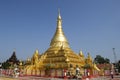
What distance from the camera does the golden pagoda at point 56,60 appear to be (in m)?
35.0

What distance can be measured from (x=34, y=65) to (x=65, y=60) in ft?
23.0

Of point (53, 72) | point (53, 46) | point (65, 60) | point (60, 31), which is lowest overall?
point (53, 72)

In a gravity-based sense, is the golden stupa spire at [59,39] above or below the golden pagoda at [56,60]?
above

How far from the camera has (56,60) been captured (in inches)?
1462

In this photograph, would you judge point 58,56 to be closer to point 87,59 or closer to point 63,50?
point 63,50

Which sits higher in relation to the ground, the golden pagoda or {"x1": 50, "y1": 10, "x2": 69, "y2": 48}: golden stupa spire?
{"x1": 50, "y1": 10, "x2": 69, "y2": 48}: golden stupa spire

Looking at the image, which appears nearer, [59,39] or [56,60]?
[56,60]

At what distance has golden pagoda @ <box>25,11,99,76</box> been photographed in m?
35.0

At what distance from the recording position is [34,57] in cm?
3953

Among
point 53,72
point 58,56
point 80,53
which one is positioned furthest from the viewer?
point 80,53

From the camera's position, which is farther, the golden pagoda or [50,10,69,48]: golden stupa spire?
[50,10,69,48]: golden stupa spire

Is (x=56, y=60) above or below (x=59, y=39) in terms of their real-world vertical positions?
below

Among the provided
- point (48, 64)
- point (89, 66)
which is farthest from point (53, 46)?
point (89, 66)

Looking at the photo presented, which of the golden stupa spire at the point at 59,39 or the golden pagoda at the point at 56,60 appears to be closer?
the golden pagoda at the point at 56,60
